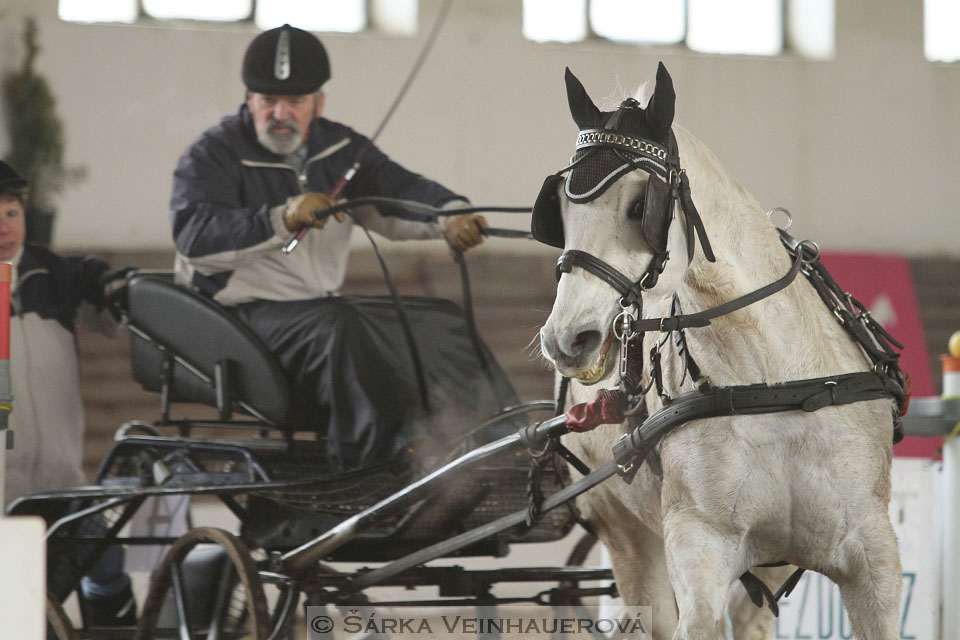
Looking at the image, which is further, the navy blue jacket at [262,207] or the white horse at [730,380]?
the navy blue jacket at [262,207]

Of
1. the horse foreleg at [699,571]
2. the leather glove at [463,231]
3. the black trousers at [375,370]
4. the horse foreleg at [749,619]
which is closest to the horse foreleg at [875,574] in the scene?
the horse foreleg at [699,571]

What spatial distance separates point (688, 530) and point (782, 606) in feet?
5.24

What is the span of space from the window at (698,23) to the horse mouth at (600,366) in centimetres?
416

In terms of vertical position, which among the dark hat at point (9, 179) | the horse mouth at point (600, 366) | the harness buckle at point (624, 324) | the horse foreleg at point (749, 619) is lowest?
the horse foreleg at point (749, 619)

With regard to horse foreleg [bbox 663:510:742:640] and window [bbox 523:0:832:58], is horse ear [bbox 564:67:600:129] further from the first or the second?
window [bbox 523:0:832:58]

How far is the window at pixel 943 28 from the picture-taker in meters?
5.95

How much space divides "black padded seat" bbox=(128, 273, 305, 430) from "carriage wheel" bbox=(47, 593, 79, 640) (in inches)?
22.1

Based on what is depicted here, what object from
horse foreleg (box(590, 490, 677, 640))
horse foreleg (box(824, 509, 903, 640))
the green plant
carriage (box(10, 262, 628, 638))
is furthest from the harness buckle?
the green plant

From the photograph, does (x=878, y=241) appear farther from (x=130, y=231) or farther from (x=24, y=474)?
(x=24, y=474)

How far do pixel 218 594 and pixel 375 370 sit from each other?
66 cm

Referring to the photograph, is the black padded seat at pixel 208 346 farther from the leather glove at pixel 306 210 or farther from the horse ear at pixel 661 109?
the horse ear at pixel 661 109

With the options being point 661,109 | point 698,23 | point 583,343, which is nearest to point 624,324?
point 583,343

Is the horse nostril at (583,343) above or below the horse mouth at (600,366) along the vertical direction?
above

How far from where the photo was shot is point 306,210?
2.63 meters
